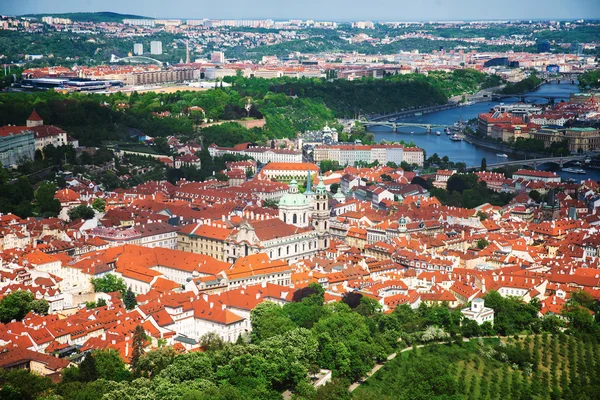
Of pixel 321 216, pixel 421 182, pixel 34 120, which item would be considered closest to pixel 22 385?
pixel 321 216

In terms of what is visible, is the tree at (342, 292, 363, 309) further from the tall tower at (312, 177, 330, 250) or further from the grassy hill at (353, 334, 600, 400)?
the tall tower at (312, 177, 330, 250)


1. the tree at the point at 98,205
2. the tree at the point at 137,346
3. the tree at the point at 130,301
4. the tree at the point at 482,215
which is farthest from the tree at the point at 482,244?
the tree at the point at 137,346

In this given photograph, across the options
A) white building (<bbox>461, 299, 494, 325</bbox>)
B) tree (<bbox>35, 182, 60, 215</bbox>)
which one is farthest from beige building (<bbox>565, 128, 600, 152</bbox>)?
white building (<bbox>461, 299, 494, 325</bbox>)

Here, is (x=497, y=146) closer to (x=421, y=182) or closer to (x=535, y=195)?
(x=421, y=182)

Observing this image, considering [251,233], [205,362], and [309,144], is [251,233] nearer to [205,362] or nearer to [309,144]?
[205,362]

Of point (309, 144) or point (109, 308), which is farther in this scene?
point (309, 144)

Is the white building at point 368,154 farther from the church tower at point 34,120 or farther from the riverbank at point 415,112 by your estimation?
the riverbank at point 415,112

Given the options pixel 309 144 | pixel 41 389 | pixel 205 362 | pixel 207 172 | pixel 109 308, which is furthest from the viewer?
pixel 309 144

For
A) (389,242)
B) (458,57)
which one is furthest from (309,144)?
(458,57)
